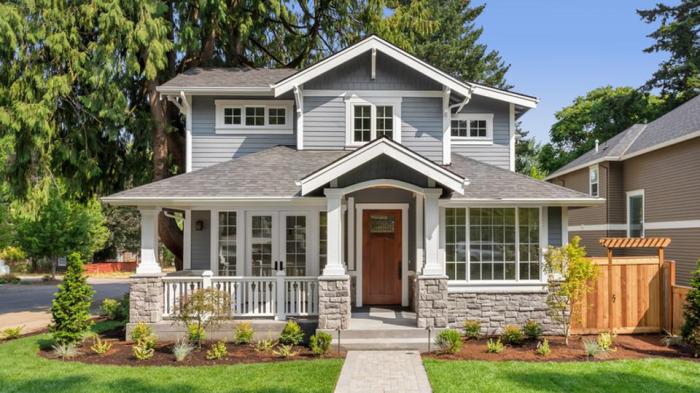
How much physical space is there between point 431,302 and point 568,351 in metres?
2.68

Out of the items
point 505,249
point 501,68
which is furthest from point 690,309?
point 501,68

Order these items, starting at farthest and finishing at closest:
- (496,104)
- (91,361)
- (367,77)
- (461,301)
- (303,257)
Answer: (496,104) < (367,77) < (303,257) < (461,301) < (91,361)

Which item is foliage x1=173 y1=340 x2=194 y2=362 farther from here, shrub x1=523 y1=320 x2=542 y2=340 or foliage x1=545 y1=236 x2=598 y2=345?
foliage x1=545 y1=236 x2=598 y2=345

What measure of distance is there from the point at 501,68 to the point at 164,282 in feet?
102

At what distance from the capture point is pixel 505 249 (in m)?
10.9

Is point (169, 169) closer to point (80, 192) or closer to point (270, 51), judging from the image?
point (80, 192)

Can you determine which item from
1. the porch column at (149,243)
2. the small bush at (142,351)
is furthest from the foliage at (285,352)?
the porch column at (149,243)

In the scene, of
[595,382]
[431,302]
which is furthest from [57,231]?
[595,382]

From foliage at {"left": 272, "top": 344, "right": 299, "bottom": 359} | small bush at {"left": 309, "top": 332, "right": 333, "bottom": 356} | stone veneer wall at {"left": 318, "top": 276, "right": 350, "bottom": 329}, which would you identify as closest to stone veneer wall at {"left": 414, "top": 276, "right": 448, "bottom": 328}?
stone veneer wall at {"left": 318, "top": 276, "right": 350, "bottom": 329}

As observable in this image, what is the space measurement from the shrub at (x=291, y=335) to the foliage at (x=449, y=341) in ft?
8.78

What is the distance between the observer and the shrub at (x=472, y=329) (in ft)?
32.8

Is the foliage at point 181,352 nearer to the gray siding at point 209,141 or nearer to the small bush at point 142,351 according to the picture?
the small bush at point 142,351

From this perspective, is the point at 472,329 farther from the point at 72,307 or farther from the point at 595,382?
the point at 72,307

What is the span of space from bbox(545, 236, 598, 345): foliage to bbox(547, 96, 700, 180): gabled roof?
6.55m
